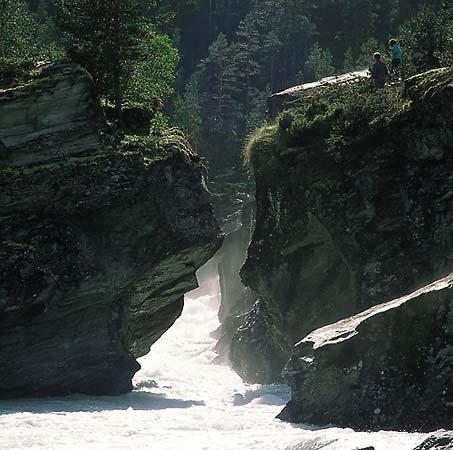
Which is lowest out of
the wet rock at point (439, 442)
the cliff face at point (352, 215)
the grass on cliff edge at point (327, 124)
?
the wet rock at point (439, 442)

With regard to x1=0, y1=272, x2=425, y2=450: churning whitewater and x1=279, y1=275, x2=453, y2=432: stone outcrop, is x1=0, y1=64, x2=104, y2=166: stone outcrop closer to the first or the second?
x1=0, y1=272, x2=425, y2=450: churning whitewater

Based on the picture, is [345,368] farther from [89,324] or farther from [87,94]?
[87,94]

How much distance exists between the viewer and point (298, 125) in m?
35.9

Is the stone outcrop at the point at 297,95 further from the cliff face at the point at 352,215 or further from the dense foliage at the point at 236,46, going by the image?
the dense foliage at the point at 236,46

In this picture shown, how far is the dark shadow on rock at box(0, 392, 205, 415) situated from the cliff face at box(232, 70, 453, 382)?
23.0ft

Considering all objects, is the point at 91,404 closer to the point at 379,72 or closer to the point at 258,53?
the point at 379,72

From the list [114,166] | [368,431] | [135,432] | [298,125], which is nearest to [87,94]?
[114,166]

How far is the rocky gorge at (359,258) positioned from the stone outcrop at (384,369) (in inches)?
1.4

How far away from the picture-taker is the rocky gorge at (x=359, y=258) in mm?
21688

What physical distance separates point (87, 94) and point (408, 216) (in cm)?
1425

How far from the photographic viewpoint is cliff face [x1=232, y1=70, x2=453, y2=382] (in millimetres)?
29453

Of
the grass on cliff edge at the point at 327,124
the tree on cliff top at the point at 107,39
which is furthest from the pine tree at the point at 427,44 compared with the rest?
the tree on cliff top at the point at 107,39

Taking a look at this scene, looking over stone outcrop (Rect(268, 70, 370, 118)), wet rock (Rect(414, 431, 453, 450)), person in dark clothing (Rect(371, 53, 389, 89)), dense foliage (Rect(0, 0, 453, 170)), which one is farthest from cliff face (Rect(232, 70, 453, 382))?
dense foliage (Rect(0, 0, 453, 170))

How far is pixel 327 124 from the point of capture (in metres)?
35.0
